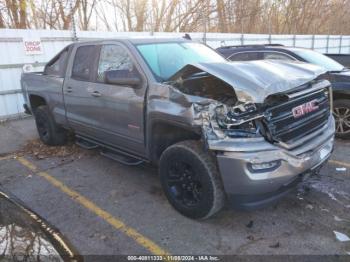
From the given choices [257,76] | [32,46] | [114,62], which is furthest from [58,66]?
[32,46]

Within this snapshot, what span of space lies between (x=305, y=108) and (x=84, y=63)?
311 centimetres

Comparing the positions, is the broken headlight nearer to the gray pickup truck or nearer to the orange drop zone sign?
the gray pickup truck

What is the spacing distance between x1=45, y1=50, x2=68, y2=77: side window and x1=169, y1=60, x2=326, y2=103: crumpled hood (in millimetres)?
2421

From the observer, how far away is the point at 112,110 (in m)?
4.11

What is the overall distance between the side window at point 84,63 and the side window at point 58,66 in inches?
13.9

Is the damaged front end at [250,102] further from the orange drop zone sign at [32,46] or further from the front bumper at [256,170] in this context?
the orange drop zone sign at [32,46]

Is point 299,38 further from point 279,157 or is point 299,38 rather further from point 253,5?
point 279,157

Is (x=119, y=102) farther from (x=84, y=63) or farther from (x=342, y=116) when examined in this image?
(x=342, y=116)

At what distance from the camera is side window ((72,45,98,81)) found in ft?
14.8

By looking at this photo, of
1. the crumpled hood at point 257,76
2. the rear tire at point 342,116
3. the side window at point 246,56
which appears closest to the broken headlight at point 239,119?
the crumpled hood at point 257,76

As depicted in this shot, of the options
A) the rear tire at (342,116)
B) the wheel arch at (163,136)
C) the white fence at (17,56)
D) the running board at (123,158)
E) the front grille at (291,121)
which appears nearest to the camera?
the front grille at (291,121)

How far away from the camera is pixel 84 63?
471 centimetres

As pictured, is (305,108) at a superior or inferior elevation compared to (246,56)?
inferior

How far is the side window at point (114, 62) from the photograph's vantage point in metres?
3.86
